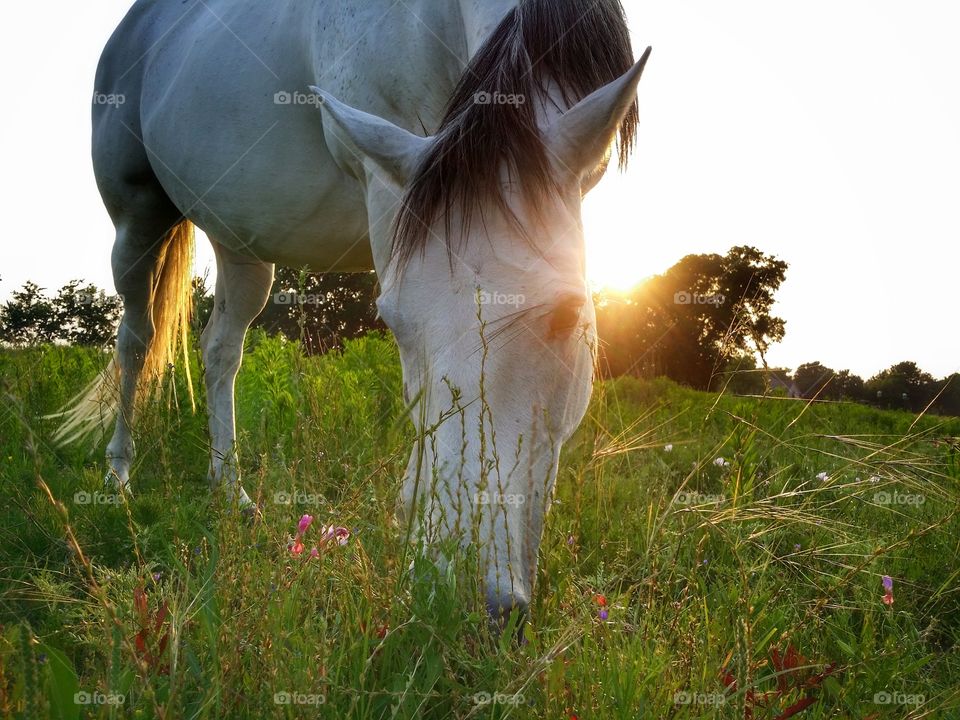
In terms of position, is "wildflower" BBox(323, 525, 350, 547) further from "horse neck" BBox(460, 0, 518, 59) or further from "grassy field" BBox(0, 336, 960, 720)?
"horse neck" BBox(460, 0, 518, 59)

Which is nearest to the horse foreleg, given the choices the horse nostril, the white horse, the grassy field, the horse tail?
the white horse

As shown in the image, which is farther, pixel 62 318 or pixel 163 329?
pixel 62 318

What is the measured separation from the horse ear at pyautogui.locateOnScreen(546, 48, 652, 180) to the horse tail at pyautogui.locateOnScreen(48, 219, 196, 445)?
3322mm

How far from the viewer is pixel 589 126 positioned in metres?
2.08

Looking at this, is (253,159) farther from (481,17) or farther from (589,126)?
(589,126)

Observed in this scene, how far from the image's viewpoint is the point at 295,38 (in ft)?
11.6

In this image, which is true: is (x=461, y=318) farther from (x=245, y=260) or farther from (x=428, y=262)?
(x=245, y=260)

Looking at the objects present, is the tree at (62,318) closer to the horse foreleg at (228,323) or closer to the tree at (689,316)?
the horse foreleg at (228,323)

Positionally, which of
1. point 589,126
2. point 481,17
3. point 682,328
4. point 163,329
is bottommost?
point 589,126

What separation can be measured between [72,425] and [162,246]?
1309mm

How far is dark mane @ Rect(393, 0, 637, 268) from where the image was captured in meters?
1.99

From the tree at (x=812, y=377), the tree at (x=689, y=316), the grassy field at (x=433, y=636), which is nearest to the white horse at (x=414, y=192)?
the grassy field at (x=433, y=636)

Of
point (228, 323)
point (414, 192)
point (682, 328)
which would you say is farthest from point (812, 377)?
point (682, 328)

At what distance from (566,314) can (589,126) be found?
23.2 inches
